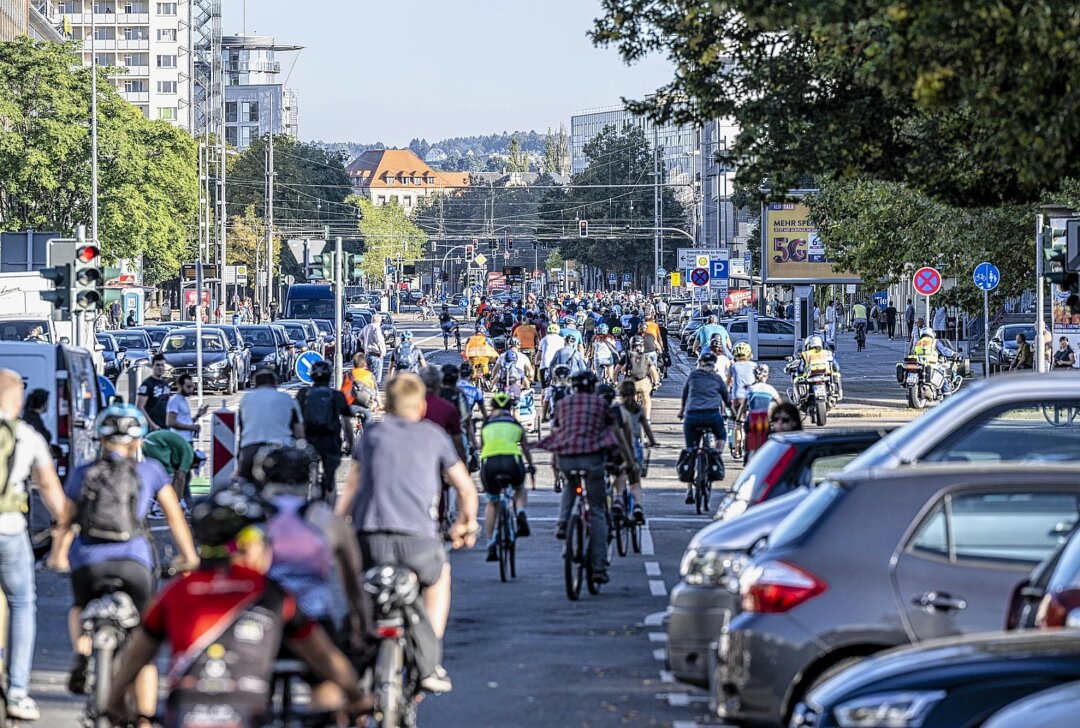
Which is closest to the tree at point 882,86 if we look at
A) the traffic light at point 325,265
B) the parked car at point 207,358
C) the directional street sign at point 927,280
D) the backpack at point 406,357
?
the traffic light at point 325,265

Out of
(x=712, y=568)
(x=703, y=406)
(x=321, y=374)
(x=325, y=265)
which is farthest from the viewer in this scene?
(x=325, y=265)

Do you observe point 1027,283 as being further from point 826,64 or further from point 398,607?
point 398,607

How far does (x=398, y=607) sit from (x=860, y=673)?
2.85 m

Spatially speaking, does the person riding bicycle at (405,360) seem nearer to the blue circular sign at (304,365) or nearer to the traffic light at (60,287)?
the blue circular sign at (304,365)

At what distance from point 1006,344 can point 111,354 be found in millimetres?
21728

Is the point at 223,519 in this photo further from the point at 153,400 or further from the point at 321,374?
the point at 153,400

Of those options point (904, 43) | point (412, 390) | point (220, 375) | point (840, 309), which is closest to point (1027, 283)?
point (220, 375)

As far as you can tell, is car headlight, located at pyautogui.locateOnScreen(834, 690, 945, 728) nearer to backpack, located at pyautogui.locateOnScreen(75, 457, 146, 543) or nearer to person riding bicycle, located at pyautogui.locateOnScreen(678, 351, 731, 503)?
backpack, located at pyautogui.locateOnScreen(75, 457, 146, 543)

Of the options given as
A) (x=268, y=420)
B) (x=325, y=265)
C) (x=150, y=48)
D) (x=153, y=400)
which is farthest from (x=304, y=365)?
(x=150, y=48)

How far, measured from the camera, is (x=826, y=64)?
722 inches

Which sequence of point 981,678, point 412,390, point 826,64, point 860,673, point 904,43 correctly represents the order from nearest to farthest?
point 981,678, point 860,673, point 412,390, point 904,43, point 826,64

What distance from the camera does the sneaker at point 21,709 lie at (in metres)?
9.65

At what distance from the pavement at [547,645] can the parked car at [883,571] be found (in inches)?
73.9

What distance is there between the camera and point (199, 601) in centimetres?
618
